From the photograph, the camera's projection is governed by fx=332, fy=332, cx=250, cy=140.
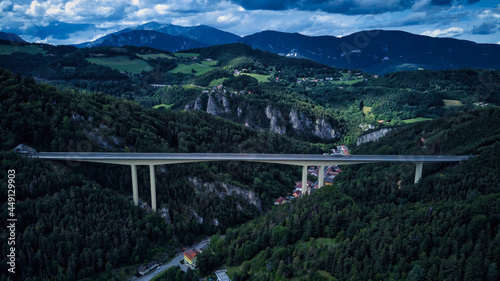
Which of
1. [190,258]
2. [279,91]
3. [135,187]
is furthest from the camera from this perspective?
[279,91]

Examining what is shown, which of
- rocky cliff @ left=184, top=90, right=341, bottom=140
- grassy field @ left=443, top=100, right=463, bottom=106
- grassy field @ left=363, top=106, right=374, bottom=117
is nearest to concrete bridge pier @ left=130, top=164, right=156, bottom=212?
rocky cliff @ left=184, top=90, right=341, bottom=140

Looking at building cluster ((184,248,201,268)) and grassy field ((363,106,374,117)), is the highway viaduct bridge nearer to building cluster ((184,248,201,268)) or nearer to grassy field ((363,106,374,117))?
building cluster ((184,248,201,268))

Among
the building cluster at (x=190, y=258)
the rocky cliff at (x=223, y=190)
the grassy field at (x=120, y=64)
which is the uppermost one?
the grassy field at (x=120, y=64)

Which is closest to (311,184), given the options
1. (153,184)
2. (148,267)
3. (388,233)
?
(153,184)

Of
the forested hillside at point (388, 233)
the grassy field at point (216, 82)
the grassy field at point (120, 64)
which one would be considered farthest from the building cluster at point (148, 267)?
the grassy field at point (120, 64)

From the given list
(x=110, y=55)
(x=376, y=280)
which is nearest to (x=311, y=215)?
(x=376, y=280)

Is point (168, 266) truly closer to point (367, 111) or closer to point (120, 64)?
point (367, 111)

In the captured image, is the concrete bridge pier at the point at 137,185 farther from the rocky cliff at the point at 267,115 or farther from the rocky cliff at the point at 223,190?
the rocky cliff at the point at 267,115
